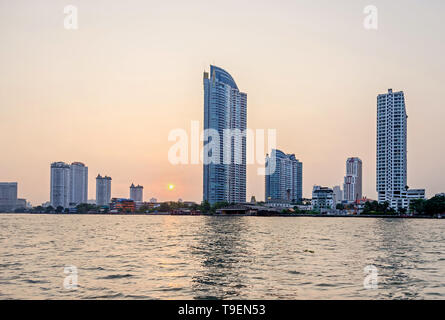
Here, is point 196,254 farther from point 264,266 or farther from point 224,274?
point 224,274

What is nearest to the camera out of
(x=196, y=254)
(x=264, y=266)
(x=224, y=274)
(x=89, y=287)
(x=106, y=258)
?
(x=89, y=287)

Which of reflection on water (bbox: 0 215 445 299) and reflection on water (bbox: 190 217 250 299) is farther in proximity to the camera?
reflection on water (bbox: 190 217 250 299)

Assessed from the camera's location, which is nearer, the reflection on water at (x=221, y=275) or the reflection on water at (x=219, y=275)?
the reflection on water at (x=221, y=275)

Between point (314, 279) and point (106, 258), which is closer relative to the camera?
point (314, 279)

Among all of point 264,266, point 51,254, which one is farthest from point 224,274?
point 51,254

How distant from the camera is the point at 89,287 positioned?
2438 cm
